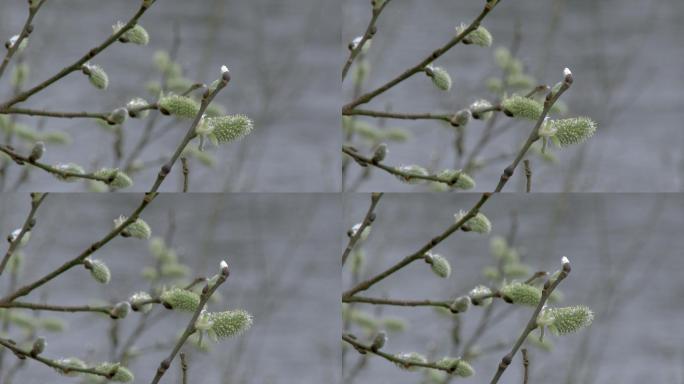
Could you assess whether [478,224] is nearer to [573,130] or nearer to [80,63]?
[573,130]

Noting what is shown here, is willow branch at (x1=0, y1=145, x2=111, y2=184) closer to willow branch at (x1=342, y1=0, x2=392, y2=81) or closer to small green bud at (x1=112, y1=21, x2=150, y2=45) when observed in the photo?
small green bud at (x1=112, y1=21, x2=150, y2=45)

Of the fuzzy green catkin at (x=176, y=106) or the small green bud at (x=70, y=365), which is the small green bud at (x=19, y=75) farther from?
the small green bud at (x=70, y=365)

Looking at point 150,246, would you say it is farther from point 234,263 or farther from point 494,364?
point 494,364

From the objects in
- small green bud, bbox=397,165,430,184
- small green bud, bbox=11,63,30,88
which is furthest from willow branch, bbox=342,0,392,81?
small green bud, bbox=11,63,30,88

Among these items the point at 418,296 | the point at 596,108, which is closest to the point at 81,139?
the point at 418,296

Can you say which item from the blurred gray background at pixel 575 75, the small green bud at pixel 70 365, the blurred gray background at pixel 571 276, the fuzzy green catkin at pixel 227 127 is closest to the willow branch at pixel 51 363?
the small green bud at pixel 70 365

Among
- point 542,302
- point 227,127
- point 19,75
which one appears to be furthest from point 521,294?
point 19,75
